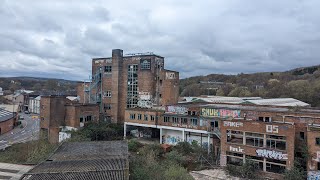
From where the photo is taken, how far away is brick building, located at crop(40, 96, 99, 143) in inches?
1874

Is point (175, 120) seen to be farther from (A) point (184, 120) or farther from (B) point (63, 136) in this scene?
(B) point (63, 136)

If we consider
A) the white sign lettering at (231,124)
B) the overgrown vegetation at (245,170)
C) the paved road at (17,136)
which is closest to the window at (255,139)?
the white sign lettering at (231,124)

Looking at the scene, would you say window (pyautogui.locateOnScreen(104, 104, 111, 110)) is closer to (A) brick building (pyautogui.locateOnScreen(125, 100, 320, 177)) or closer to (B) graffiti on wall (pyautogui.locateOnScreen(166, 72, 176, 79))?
(A) brick building (pyautogui.locateOnScreen(125, 100, 320, 177))

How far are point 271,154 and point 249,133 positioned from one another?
3.80m

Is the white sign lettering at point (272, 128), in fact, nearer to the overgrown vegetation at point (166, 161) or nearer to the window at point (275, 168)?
the window at point (275, 168)

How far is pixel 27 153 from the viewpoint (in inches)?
1495

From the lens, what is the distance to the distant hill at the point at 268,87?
79062mm

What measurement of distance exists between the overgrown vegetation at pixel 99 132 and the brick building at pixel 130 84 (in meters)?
4.60

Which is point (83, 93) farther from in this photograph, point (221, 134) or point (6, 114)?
point (221, 134)

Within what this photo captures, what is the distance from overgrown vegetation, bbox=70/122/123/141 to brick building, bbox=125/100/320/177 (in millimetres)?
7221

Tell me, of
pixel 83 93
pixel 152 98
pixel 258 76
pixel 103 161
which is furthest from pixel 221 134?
pixel 258 76

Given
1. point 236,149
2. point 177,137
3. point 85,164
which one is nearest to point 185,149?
point 177,137

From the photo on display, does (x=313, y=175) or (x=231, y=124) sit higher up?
(x=231, y=124)

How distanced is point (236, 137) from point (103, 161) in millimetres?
20378
